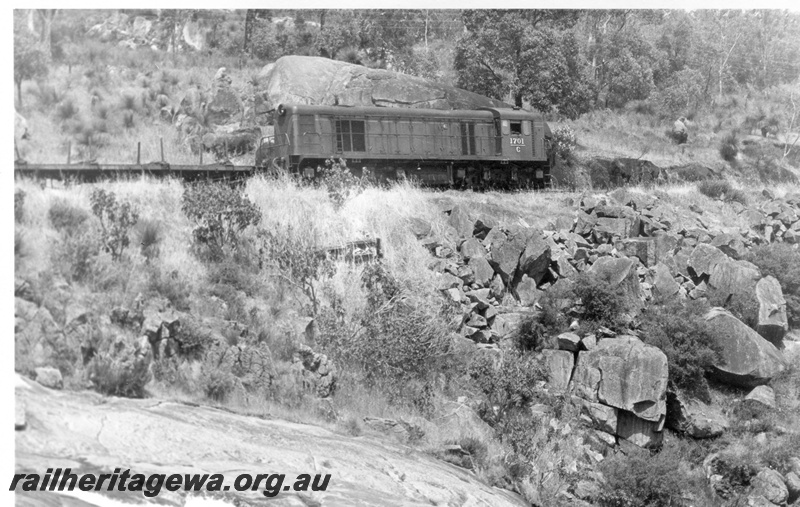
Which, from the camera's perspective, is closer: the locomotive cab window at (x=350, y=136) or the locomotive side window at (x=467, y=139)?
the locomotive cab window at (x=350, y=136)

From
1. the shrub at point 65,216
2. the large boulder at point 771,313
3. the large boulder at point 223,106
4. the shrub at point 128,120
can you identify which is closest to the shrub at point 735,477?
the large boulder at point 771,313

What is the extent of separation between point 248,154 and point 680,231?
1179cm

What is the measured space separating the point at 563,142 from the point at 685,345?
10.5m

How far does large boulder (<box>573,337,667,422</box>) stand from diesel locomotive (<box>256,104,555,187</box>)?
7.78 m

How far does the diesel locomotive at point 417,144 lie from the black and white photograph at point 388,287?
0.25 ft

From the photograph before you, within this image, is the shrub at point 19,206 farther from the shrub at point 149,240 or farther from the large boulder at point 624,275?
the large boulder at point 624,275

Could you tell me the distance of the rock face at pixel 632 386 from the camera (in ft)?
54.9

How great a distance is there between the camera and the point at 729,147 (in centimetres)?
2889

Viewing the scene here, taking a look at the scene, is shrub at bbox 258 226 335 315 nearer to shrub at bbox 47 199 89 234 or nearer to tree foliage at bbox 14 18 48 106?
shrub at bbox 47 199 89 234

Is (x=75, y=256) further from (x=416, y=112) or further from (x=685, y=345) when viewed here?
(x=685, y=345)

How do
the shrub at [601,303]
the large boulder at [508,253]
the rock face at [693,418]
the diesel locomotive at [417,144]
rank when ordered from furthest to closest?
1. the diesel locomotive at [417,144]
2. the large boulder at [508,253]
3. the shrub at [601,303]
4. the rock face at [693,418]

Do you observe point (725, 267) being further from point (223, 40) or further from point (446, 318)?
point (223, 40)

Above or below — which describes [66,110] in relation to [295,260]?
above

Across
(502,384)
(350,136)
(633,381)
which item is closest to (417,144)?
(350,136)
